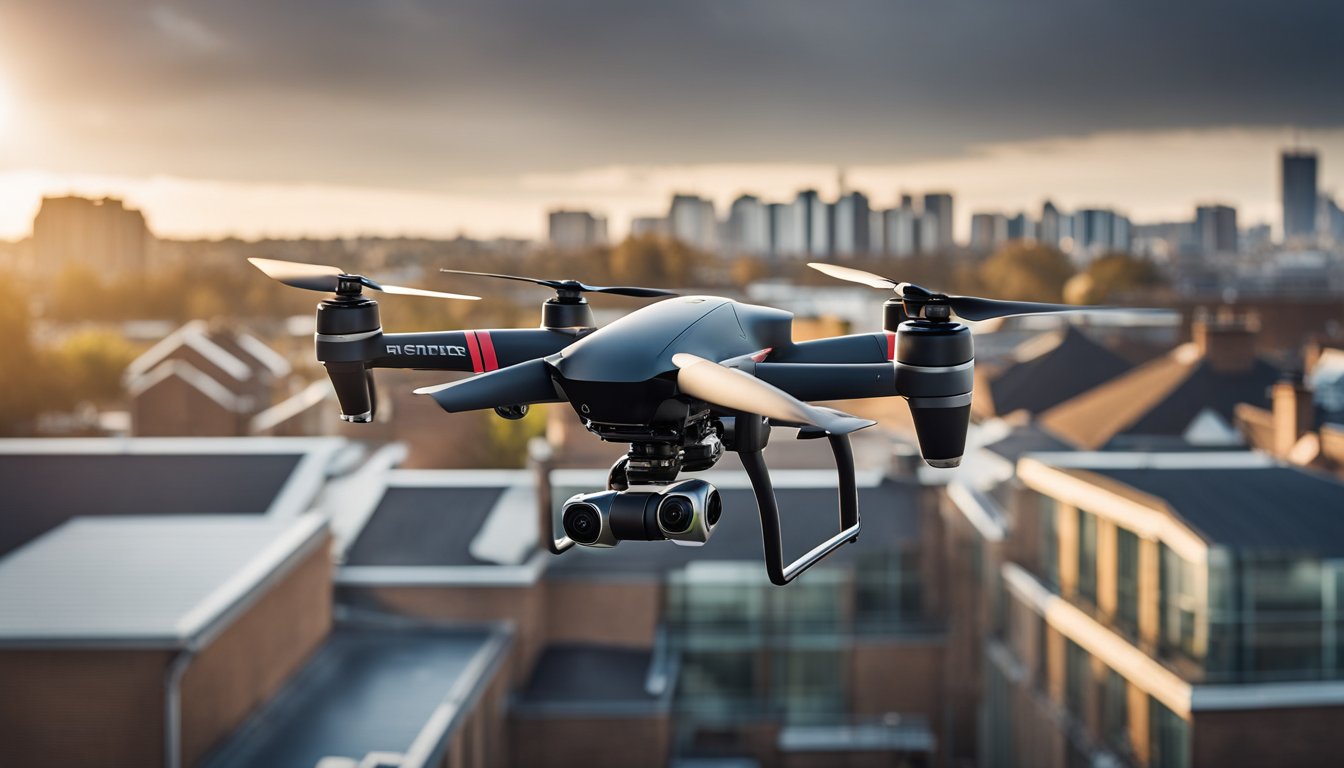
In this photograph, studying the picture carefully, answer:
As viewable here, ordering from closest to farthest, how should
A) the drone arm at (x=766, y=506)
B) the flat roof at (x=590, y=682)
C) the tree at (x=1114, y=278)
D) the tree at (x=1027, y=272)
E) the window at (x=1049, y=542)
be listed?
1. the drone arm at (x=766, y=506)
2. the flat roof at (x=590, y=682)
3. the window at (x=1049, y=542)
4. the tree at (x=1114, y=278)
5. the tree at (x=1027, y=272)

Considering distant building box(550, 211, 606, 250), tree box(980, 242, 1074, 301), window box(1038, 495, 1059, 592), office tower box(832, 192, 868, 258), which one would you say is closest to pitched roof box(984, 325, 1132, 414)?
window box(1038, 495, 1059, 592)

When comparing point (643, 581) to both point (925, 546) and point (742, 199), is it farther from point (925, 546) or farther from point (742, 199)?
point (742, 199)

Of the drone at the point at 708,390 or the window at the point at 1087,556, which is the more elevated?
the drone at the point at 708,390

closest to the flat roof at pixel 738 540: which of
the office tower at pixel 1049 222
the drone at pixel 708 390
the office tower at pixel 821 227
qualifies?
the drone at pixel 708 390

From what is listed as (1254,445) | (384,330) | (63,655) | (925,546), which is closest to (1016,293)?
(1254,445)

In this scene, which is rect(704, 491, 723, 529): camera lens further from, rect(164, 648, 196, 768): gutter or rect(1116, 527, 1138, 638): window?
rect(1116, 527, 1138, 638): window

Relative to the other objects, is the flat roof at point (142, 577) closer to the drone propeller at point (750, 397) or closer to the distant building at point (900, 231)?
the drone propeller at point (750, 397)
